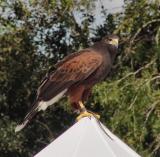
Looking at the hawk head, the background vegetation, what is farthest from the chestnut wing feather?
the background vegetation

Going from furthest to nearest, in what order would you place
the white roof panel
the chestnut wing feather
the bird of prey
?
the chestnut wing feather < the bird of prey < the white roof panel

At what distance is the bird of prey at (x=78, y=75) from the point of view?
17.7 feet

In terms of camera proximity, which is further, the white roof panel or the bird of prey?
the bird of prey

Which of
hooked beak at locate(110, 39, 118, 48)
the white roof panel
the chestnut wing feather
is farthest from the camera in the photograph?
hooked beak at locate(110, 39, 118, 48)

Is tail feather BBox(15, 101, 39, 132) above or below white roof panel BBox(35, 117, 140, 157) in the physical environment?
below

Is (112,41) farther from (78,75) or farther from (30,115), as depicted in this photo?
(30,115)

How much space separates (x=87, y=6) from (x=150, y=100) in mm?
1916

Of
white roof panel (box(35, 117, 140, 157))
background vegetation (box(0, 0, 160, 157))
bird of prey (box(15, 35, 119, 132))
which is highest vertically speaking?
white roof panel (box(35, 117, 140, 157))

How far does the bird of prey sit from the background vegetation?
14.1 ft

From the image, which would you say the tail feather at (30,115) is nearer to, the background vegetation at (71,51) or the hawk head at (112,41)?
the hawk head at (112,41)

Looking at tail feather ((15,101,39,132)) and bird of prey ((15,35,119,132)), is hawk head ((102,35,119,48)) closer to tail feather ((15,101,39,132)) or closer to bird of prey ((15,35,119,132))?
bird of prey ((15,35,119,132))

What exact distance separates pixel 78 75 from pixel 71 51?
7.76 metres

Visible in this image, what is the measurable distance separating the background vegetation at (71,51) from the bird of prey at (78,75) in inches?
169

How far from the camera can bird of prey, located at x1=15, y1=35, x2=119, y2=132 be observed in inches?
212
